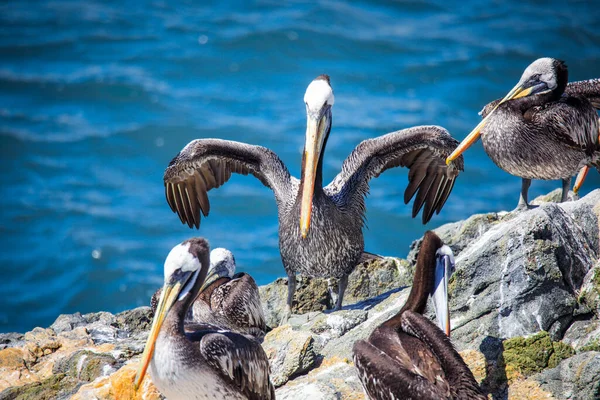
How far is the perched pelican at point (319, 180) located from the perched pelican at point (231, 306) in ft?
1.56

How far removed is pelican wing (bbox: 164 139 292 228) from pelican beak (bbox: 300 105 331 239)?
2.31ft

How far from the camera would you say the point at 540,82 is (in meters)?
7.03

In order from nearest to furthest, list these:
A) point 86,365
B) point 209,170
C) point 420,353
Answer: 1. point 420,353
2. point 86,365
3. point 209,170

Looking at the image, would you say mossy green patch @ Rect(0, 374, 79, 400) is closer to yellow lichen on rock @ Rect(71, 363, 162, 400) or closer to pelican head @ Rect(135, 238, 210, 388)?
yellow lichen on rock @ Rect(71, 363, 162, 400)

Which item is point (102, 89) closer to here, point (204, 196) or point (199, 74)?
point (199, 74)

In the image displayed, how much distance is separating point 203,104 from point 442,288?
442 inches

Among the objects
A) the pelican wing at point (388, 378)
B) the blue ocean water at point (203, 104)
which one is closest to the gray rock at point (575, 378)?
the pelican wing at point (388, 378)

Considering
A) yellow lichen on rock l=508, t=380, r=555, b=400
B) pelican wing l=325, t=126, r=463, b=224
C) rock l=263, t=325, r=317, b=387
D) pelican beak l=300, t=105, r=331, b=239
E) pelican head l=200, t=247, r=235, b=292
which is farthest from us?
pelican wing l=325, t=126, r=463, b=224

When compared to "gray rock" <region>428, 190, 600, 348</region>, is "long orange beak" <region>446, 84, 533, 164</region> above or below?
above

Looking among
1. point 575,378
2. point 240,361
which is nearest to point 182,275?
point 240,361

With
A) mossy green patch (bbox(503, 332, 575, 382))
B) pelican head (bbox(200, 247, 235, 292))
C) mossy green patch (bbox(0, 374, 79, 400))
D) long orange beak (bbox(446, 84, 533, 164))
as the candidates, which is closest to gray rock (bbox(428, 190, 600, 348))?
mossy green patch (bbox(503, 332, 575, 382))

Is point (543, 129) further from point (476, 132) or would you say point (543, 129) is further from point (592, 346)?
point (592, 346)

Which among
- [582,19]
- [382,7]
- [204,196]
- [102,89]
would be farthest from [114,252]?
[582,19]

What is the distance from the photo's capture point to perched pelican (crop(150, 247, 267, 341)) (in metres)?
6.34
